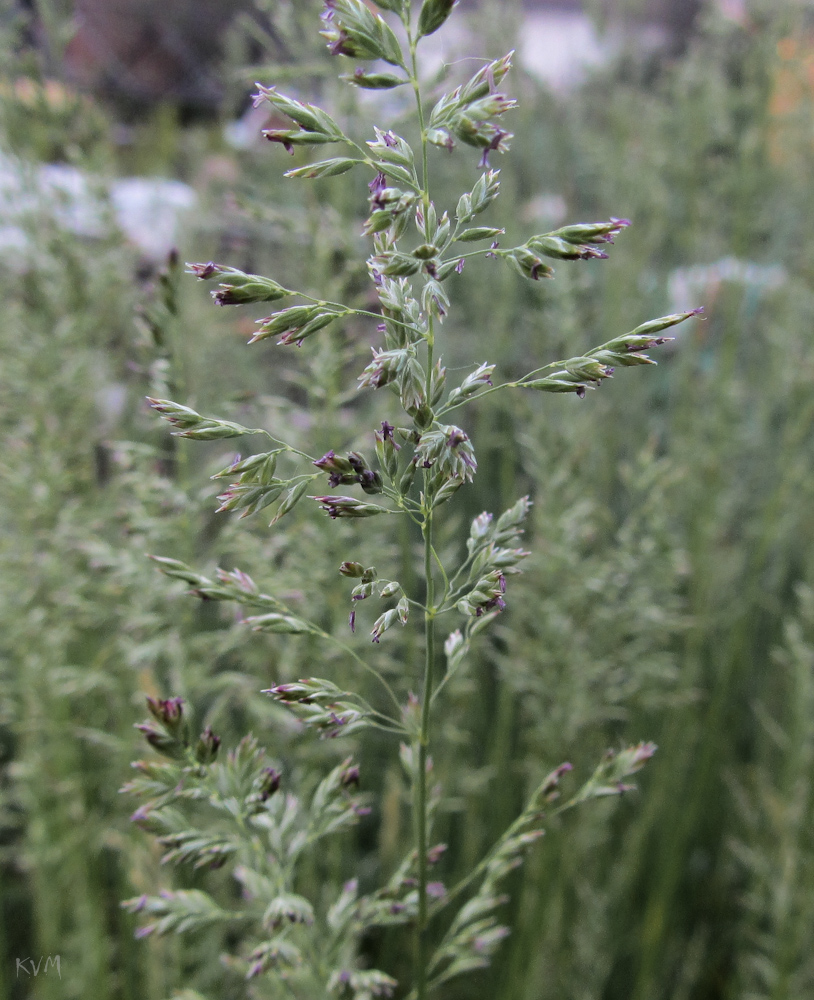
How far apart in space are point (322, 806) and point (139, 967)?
77 centimetres

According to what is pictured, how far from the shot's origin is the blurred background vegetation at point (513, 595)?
3.06ft

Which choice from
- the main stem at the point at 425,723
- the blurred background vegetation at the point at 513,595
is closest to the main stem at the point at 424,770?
the main stem at the point at 425,723

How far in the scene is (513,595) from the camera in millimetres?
1084

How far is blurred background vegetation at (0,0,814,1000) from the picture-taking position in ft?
3.06

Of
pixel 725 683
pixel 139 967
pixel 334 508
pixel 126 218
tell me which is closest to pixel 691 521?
pixel 725 683

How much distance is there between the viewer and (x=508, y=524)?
0.49 m

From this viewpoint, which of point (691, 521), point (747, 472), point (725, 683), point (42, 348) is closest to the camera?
point (42, 348)

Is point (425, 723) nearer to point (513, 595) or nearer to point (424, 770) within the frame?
point (424, 770)

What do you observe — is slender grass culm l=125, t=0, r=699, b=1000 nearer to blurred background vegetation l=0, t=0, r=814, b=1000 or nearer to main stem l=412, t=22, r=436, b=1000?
main stem l=412, t=22, r=436, b=1000

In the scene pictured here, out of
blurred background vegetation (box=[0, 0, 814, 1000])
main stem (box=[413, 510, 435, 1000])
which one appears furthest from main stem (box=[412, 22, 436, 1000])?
blurred background vegetation (box=[0, 0, 814, 1000])

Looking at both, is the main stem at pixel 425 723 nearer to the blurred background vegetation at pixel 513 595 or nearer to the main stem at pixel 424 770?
the main stem at pixel 424 770

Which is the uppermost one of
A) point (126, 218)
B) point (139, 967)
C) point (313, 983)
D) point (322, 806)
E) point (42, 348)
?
point (126, 218)

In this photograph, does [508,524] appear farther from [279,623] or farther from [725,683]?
[725,683]

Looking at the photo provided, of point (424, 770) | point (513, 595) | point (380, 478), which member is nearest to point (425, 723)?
point (424, 770)
